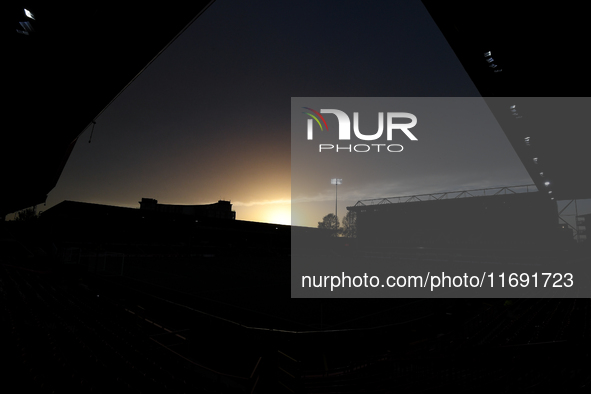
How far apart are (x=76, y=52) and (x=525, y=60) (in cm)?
770

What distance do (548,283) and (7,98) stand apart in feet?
A: 110

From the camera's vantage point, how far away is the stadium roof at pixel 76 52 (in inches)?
158

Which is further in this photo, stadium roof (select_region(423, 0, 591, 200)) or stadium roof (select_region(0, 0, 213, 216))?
stadium roof (select_region(423, 0, 591, 200))

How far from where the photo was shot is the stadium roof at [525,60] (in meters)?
4.16

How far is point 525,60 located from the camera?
521cm

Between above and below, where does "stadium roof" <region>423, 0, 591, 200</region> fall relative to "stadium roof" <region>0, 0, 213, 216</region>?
above

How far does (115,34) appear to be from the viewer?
4.50m

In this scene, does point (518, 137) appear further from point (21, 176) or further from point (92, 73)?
point (21, 176)

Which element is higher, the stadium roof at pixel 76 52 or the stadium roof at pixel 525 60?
the stadium roof at pixel 525 60

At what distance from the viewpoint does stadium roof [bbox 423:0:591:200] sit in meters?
4.16

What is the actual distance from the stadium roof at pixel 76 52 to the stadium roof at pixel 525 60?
4.07 m

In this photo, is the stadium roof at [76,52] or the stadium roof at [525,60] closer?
the stadium roof at [76,52]

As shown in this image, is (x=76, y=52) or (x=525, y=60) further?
(x=525, y=60)

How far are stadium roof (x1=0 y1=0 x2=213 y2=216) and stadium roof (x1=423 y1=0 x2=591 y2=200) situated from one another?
13.3 feet
